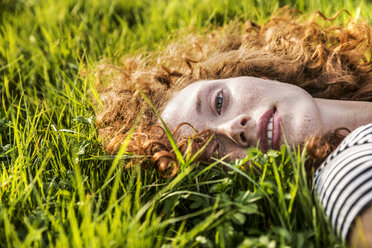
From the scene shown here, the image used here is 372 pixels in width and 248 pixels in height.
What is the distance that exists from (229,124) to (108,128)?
2.57 feet

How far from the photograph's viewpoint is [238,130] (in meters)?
2.03

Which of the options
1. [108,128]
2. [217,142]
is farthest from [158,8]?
[217,142]

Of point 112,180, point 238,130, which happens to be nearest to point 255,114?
point 238,130

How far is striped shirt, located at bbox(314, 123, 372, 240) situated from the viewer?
145 centimetres

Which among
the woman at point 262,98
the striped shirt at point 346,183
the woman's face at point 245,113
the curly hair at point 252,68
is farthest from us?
the curly hair at point 252,68

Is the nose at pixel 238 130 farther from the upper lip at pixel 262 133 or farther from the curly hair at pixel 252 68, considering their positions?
the curly hair at pixel 252 68

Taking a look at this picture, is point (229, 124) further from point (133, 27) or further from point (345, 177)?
point (133, 27)

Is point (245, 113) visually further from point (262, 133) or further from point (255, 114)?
point (262, 133)

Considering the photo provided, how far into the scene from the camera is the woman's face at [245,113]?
201 cm

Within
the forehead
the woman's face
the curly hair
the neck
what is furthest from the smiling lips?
the curly hair

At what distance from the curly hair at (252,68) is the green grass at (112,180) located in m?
0.23

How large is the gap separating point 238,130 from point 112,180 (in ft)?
2.25

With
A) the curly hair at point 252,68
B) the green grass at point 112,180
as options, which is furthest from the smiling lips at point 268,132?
the curly hair at point 252,68

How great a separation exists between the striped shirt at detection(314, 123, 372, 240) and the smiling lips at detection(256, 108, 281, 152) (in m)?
0.33
